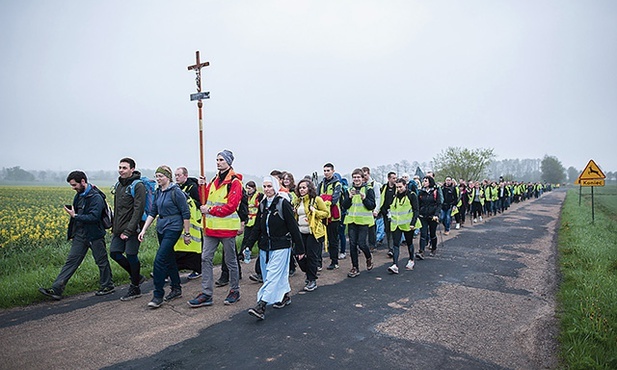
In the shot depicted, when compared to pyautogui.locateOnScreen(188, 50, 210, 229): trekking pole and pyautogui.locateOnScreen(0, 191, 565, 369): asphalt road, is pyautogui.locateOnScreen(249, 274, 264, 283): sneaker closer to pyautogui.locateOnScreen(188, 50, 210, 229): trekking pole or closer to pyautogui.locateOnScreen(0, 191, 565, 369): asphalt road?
pyautogui.locateOnScreen(0, 191, 565, 369): asphalt road

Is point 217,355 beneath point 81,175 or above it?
beneath

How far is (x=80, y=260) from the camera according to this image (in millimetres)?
5965

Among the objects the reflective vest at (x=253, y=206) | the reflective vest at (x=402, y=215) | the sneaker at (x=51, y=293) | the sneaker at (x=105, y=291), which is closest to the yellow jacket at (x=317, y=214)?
the reflective vest at (x=253, y=206)

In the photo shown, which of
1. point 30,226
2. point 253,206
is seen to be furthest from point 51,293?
point 30,226

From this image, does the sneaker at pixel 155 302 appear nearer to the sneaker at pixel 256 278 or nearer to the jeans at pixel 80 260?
the jeans at pixel 80 260

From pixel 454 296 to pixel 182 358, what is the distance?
4.28 metres

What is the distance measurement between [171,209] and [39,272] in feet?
11.7

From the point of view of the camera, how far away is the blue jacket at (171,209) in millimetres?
5418

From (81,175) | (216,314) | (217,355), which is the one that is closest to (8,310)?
(81,175)

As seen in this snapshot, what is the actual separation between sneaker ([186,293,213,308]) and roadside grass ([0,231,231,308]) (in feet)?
7.50

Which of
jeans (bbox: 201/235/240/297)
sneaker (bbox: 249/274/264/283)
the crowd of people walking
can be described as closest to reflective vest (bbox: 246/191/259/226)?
the crowd of people walking

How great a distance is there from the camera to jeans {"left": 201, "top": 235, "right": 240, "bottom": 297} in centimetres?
536

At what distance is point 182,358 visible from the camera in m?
3.76

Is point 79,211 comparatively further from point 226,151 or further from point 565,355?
point 565,355
